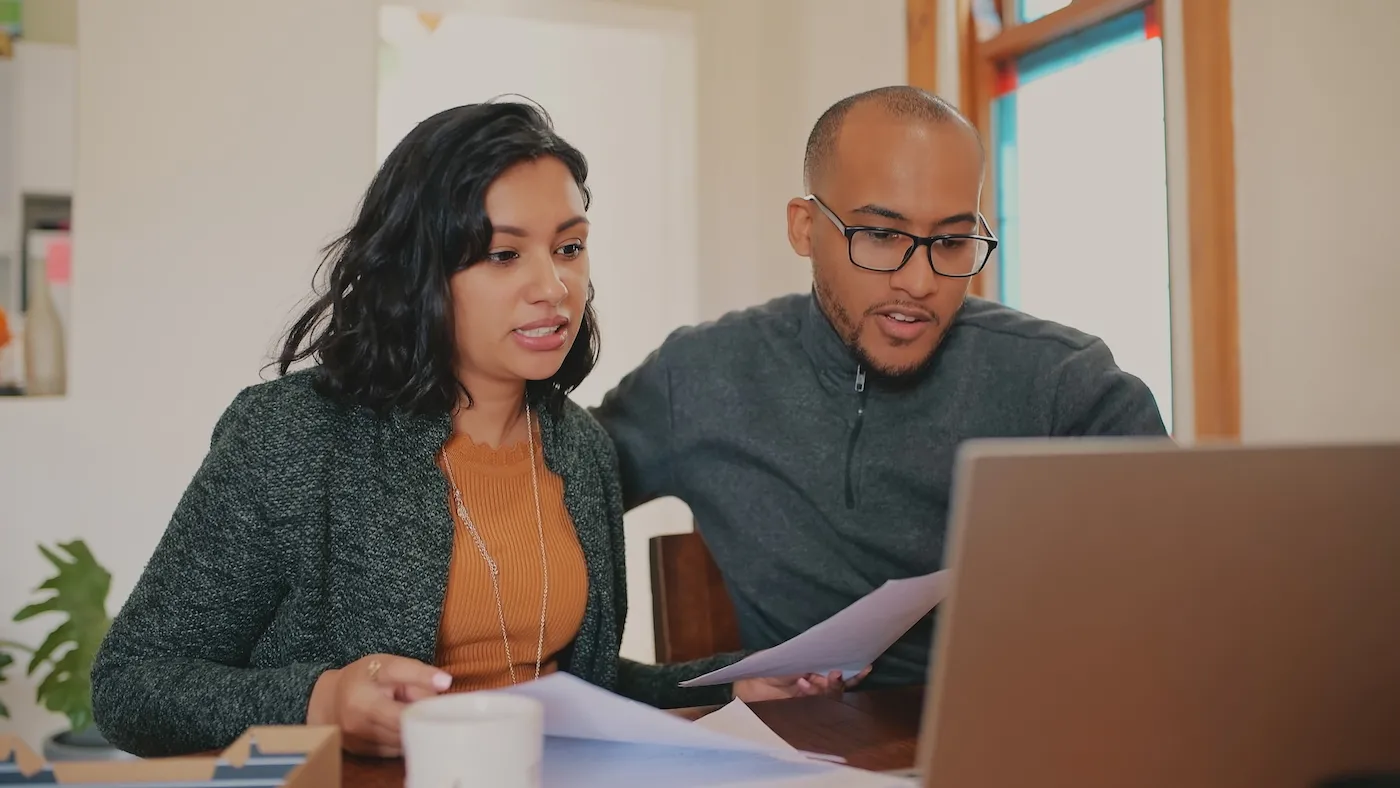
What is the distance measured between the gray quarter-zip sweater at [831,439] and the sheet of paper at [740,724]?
461 millimetres

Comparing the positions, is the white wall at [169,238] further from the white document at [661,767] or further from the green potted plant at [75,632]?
the white document at [661,767]

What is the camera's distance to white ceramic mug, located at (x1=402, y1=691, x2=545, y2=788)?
0.63m

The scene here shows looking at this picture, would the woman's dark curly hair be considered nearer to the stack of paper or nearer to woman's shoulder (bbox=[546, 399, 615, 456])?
woman's shoulder (bbox=[546, 399, 615, 456])

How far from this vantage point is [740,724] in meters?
0.98

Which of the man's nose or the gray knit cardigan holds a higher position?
the man's nose

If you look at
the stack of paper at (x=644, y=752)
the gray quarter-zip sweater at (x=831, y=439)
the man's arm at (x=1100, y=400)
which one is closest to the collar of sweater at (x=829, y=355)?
the gray quarter-zip sweater at (x=831, y=439)

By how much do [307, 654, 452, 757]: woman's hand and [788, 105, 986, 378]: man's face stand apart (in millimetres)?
796

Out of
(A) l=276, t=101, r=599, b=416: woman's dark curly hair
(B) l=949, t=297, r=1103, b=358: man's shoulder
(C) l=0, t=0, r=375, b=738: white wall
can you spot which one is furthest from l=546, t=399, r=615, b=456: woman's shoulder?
(C) l=0, t=0, r=375, b=738: white wall

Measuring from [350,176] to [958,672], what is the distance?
3145 millimetres

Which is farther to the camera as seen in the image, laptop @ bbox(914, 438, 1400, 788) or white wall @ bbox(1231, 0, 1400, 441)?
white wall @ bbox(1231, 0, 1400, 441)

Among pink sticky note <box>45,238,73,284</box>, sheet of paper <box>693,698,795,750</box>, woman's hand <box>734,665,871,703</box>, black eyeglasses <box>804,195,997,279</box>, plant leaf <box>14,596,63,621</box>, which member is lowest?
plant leaf <box>14,596,63,621</box>

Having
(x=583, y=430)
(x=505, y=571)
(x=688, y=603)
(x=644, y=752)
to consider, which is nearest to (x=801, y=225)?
(x=583, y=430)

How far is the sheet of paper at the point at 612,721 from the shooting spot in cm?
79

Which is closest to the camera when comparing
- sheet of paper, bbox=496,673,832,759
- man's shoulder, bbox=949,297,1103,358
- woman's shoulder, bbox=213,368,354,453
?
sheet of paper, bbox=496,673,832,759
